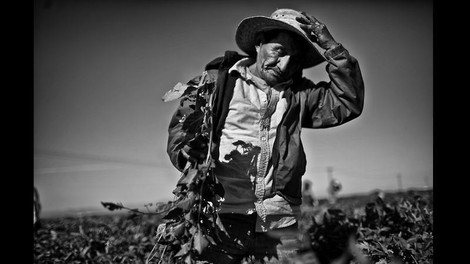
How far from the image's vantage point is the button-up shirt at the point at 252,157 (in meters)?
2.64

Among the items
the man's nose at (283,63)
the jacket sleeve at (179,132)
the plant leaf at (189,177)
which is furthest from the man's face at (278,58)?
the plant leaf at (189,177)

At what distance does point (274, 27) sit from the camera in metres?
2.70

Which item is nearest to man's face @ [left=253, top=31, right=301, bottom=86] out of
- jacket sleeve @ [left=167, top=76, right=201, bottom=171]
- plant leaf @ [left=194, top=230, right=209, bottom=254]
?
jacket sleeve @ [left=167, top=76, right=201, bottom=171]

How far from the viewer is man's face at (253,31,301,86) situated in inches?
105

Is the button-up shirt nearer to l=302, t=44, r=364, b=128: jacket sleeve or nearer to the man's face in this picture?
the man's face

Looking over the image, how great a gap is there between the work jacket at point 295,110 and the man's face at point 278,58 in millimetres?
106

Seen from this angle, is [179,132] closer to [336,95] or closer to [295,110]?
[295,110]

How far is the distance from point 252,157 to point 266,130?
146 mm

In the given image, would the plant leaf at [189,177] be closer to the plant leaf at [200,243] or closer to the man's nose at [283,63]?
the plant leaf at [200,243]

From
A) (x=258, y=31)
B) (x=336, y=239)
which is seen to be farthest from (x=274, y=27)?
(x=336, y=239)

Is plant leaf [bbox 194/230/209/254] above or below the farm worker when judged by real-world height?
below

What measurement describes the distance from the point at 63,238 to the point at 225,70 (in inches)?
110
